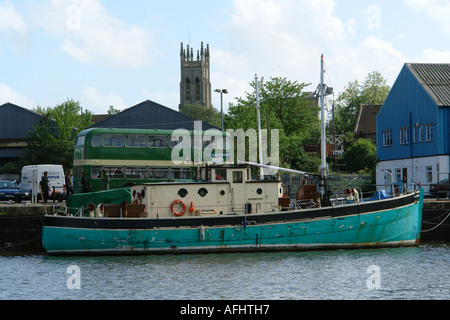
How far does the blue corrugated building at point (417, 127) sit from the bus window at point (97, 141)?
1877 centimetres

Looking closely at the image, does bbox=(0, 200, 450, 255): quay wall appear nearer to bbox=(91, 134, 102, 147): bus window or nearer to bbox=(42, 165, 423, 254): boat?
bbox=(42, 165, 423, 254): boat

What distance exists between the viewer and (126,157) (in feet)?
128

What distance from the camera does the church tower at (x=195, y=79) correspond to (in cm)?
17500

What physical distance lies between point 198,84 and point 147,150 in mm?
138847

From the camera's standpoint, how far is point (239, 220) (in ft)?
98.1

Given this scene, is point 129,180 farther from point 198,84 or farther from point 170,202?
point 198,84

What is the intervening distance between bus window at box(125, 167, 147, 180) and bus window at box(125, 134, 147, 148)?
129cm

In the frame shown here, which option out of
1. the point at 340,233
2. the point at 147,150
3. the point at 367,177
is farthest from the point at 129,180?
the point at 367,177

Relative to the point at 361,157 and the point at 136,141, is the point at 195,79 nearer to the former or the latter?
the point at 361,157

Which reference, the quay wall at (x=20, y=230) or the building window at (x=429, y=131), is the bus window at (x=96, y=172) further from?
the building window at (x=429, y=131)

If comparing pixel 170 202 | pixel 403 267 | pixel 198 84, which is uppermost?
pixel 198 84

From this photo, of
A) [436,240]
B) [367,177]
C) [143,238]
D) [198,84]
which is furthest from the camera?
[198,84]

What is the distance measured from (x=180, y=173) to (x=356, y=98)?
212 feet

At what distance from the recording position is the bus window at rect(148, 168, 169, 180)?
39.8m
